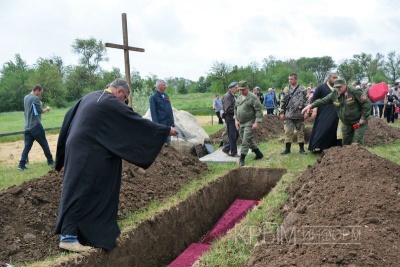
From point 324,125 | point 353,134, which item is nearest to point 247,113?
point 324,125

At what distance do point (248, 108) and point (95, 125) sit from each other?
15.7ft

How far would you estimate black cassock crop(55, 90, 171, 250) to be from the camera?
4.15 meters

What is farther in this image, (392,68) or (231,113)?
(392,68)

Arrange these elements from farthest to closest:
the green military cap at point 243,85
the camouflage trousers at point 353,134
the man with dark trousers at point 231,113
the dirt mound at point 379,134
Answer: the dirt mound at point 379,134, the man with dark trousers at point 231,113, the green military cap at point 243,85, the camouflage trousers at point 353,134

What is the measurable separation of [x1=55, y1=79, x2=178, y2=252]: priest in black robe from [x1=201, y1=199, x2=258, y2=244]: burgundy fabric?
7.80 ft

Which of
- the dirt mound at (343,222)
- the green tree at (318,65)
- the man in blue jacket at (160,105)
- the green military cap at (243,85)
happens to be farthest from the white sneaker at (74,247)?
the green tree at (318,65)

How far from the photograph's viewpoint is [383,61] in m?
59.8

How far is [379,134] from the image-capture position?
38.3 ft

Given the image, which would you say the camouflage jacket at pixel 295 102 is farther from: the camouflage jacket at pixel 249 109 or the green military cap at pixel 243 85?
the green military cap at pixel 243 85

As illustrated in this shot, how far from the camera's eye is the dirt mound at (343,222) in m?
3.11

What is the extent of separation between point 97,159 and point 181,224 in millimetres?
2450

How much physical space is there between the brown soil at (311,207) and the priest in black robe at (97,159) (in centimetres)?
59

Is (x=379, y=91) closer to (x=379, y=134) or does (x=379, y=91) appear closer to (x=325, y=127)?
(x=379, y=134)

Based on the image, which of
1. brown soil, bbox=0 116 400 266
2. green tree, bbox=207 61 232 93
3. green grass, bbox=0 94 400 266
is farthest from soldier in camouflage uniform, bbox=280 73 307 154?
green tree, bbox=207 61 232 93
